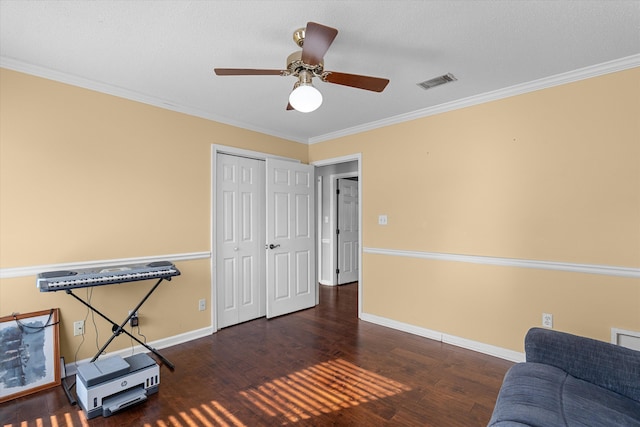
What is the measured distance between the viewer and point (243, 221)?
3.83 meters

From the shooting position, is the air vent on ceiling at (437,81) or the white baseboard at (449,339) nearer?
the air vent on ceiling at (437,81)

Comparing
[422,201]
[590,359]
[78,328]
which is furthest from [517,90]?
[78,328]

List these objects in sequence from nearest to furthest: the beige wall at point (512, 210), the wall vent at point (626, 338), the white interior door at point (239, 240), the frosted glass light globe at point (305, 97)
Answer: the frosted glass light globe at point (305, 97) → the wall vent at point (626, 338) → the beige wall at point (512, 210) → the white interior door at point (239, 240)

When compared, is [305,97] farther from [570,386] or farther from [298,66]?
[570,386]

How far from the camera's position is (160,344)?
120 inches

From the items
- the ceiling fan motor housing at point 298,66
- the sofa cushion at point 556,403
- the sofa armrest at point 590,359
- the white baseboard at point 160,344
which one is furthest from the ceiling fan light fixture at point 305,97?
the white baseboard at point 160,344

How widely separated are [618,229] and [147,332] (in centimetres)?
412

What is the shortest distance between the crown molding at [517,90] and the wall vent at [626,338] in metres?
1.96

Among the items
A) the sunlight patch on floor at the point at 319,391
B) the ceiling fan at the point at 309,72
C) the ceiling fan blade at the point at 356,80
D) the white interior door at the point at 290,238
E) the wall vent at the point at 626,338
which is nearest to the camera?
the ceiling fan at the point at 309,72

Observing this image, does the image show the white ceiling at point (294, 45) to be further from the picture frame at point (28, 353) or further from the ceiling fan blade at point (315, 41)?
the picture frame at point (28, 353)

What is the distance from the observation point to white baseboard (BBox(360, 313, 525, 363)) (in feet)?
9.16

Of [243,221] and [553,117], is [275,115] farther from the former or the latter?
[553,117]

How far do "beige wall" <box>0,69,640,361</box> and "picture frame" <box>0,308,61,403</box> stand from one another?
11cm

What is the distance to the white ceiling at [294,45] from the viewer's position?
1.74 m
